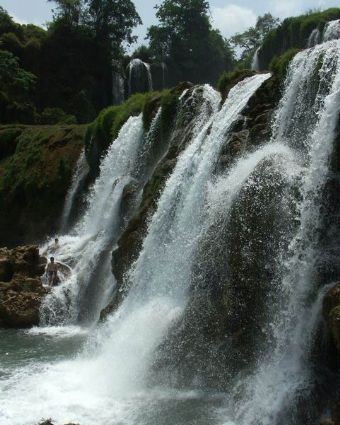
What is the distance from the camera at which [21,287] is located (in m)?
16.1

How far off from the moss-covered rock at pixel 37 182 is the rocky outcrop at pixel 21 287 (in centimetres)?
573

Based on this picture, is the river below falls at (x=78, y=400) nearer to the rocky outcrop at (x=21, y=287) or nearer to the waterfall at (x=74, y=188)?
the rocky outcrop at (x=21, y=287)

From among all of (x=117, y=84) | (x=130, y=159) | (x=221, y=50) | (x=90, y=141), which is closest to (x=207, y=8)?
(x=221, y=50)

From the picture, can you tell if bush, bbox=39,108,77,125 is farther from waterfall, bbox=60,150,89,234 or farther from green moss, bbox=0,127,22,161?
waterfall, bbox=60,150,89,234

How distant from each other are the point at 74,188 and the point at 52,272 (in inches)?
268

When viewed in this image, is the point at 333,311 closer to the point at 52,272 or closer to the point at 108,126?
the point at 52,272

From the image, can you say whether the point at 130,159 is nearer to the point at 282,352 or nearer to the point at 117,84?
the point at 282,352

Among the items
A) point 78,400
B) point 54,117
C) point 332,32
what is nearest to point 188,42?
point 54,117

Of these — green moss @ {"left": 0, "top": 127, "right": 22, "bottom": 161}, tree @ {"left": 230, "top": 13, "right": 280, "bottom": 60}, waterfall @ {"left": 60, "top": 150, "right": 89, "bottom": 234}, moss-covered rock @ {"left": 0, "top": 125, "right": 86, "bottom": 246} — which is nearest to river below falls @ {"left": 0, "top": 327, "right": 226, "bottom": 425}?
waterfall @ {"left": 60, "top": 150, "right": 89, "bottom": 234}

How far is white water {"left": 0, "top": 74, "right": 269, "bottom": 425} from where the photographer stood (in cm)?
923

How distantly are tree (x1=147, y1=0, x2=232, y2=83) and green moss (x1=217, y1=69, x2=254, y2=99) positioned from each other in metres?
29.7

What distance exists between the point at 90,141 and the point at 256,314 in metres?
14.9

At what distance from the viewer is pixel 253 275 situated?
31.8 feet

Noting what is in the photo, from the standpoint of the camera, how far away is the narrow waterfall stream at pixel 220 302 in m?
8.67
